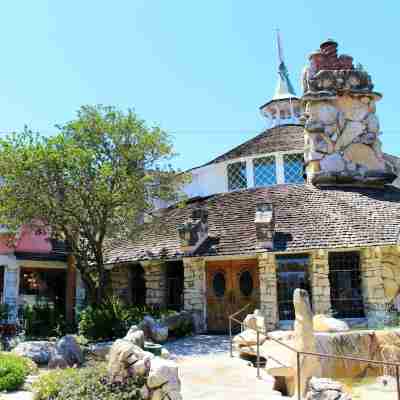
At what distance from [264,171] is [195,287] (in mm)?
7747

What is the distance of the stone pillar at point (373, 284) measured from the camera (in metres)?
17.0

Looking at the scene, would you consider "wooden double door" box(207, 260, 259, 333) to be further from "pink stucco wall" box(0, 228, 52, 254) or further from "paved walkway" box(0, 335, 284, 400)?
"pink stucco wall" box(0, 228, 52, 254)

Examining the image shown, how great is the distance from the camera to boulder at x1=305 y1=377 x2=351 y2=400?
8.79 meters

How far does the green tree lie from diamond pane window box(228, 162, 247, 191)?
→ 600 cm

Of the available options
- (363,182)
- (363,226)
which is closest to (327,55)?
(363,182)

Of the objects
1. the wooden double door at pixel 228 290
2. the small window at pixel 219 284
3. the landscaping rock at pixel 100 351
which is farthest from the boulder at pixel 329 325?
the landscaping rock at pixel 100 351

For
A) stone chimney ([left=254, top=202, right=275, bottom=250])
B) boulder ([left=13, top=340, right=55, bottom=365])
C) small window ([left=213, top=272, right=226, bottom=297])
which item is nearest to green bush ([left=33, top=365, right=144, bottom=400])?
boulder ([left=13, top=340, right=55, bottom=365])

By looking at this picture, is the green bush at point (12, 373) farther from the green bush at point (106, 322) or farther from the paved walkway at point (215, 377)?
the green bush at point (106, 322)

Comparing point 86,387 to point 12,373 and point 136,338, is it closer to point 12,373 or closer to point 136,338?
point 136,338

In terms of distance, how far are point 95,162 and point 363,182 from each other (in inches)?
492

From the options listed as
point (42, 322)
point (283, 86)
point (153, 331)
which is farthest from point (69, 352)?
point (283, 86)

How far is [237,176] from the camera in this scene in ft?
80.5

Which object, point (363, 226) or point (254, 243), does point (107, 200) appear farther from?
point (363, 226)

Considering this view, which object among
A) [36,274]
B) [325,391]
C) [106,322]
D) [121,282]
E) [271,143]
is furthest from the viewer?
[271,143]
